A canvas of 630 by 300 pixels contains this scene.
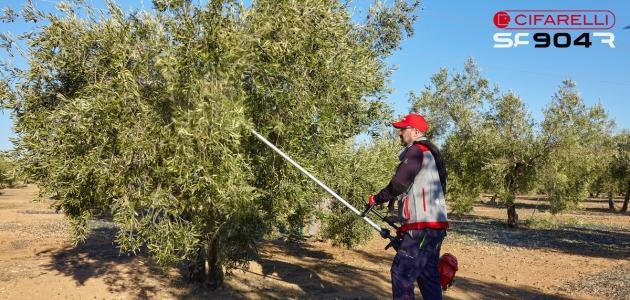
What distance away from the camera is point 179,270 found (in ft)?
46.8

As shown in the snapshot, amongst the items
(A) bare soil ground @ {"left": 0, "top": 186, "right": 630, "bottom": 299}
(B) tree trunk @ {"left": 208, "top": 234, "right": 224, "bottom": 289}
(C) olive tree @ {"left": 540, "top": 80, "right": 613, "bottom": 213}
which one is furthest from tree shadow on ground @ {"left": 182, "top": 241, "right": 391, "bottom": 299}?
(C) olive tree @ {"left": 540, "top": 80, "right": 613, "bottom": 213}

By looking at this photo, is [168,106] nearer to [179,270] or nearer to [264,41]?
[264,41]

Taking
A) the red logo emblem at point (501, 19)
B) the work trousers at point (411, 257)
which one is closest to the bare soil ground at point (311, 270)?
the work trousers at point (411, 257)

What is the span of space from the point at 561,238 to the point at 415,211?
2791 cm

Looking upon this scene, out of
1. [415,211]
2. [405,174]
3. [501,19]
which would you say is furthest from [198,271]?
[501,19]

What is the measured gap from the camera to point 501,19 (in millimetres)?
18078

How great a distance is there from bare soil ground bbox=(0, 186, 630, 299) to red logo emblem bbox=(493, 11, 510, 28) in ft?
31.5

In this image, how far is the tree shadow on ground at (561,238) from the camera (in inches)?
994

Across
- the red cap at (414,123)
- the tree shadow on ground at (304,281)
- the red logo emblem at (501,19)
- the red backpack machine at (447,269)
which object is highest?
the red logo emblem at (501,19)

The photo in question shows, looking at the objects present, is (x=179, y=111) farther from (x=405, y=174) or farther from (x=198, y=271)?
(x=198, y=271)

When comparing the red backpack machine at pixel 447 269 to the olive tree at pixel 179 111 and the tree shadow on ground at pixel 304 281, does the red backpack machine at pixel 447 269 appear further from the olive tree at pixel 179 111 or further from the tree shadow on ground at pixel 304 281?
the tree shadow on ground at pixel 304 281

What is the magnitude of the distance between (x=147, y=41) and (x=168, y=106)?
4.00ft

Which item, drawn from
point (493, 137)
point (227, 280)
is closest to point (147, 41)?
point (227, 280)

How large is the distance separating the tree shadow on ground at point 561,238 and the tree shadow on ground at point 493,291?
1012 centimetres
